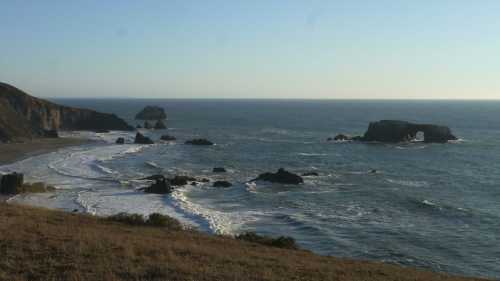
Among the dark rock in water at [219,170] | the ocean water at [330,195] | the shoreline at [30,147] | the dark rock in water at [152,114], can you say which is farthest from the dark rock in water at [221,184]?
the dark rock in water at [152,114]

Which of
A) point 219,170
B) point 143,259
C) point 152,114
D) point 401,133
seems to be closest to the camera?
point 143,259

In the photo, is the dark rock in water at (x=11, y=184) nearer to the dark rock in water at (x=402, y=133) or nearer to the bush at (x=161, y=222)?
the bush at (x=161, y=222)

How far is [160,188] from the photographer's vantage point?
52.0 metres

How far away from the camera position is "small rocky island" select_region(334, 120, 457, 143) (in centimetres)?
10769

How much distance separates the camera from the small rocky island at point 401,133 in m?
108

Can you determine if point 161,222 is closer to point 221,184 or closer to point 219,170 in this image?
point 221,184

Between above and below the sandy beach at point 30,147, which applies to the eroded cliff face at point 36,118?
above

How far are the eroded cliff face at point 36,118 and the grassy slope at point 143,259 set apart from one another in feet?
255

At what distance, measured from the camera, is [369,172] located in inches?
2635

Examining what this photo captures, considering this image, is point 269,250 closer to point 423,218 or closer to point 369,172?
point 423,218

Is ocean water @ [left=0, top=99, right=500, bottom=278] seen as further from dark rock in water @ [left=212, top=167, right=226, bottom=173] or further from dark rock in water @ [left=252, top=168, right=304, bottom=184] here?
dark rock in water @ [left=252, top=168, right=304, bottom=184]

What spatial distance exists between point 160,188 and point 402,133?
6845 centimetres

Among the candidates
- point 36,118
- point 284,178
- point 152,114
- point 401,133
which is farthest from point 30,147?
point 152,114

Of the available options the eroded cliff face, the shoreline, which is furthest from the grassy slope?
the eroded cliff face
